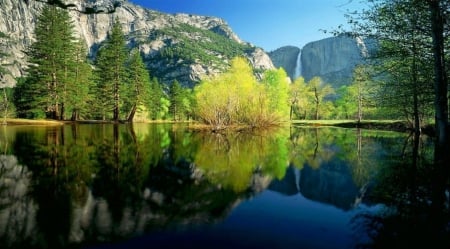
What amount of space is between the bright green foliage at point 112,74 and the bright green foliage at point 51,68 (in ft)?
23.8

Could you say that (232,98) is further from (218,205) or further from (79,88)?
(218,205)

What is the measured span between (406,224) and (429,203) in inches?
59.2

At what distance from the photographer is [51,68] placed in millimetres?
46562

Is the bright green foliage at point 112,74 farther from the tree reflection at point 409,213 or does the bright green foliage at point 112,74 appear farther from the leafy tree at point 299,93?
the tree reflection at point 409,213

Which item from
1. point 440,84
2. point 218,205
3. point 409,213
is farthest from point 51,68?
point 409,213

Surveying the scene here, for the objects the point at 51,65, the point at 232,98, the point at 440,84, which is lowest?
the point at 440,84

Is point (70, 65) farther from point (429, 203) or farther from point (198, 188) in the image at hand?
point (429, 203)

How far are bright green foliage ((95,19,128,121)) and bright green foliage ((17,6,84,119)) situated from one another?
7.26 m

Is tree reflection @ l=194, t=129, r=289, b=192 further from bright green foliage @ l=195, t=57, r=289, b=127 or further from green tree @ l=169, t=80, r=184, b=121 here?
green tree @ l=169, t=80, r=184, b=121

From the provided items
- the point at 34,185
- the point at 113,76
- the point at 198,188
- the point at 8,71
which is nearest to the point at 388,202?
the point at 198,188

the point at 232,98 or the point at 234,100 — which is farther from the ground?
the point at 232,98

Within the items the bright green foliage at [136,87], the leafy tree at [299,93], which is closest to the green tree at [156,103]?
the bright green foliage at [136,87]

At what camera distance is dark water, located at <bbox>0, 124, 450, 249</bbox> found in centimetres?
474

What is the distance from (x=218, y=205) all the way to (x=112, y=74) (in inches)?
2186
